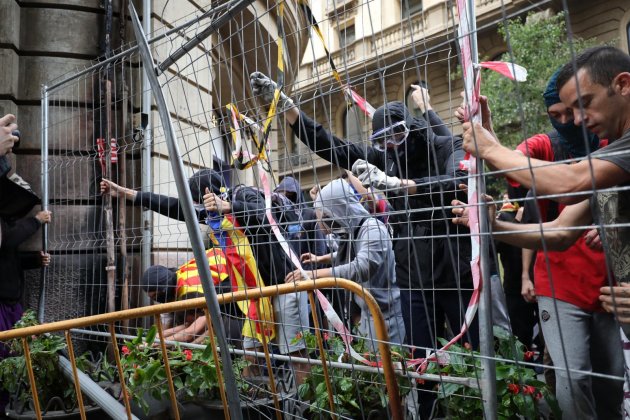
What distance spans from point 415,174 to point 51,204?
368 cm

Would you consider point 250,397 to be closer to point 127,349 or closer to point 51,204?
point 127,349

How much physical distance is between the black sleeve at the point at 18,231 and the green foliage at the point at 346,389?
3.02 m

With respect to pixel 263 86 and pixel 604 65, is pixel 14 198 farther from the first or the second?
pixel 604 65

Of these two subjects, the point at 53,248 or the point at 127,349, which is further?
the point at 53,248

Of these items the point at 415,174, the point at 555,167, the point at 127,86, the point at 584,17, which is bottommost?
the point at 555,167

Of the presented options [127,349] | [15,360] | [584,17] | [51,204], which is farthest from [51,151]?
[584,17]

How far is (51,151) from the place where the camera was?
515 centimetres

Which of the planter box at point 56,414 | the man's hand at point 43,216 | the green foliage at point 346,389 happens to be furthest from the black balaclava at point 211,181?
the man's hand at point 43,216

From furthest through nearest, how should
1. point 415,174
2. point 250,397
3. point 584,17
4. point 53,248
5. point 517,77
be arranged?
1. point 584,17
2. point 53,248
3. point 415,174
4. point 250,397
5. point 517,77

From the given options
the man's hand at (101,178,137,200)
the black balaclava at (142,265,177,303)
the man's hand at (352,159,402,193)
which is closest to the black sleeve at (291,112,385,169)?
the man's hand at (352,159,402,193)

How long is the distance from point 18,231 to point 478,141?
13.3ft

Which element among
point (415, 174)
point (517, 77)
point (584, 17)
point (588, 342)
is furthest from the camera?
point (584, 17)

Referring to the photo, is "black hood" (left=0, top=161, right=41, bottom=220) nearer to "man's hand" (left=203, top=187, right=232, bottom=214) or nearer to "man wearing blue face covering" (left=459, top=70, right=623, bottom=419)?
"man's hand" (left=203, top=187, right=232, bottom=214)

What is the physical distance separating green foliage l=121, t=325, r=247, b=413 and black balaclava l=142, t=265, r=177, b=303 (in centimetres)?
101
